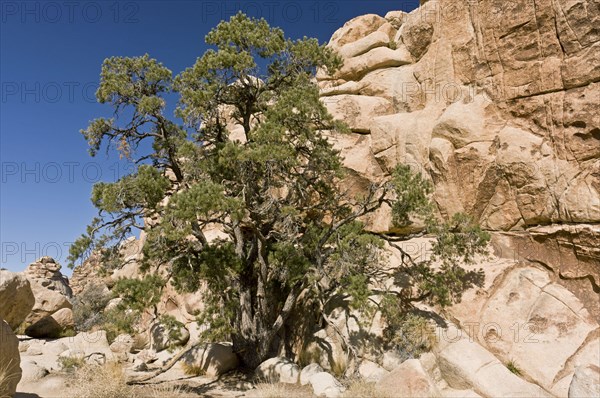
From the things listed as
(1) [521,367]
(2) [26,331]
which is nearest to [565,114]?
(1) [521,367]

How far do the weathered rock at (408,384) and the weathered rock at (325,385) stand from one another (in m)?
1.69

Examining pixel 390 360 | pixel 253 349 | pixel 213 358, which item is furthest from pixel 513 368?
pixel 213 358

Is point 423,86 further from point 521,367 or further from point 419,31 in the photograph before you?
point 521,367

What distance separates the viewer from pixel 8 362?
852 cm

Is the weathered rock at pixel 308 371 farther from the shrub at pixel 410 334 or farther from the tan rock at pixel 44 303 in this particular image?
the tan rock at pixel 44 303

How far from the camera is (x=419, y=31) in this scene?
835 inches

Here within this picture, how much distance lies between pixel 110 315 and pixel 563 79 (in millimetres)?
17310

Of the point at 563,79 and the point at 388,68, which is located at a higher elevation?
the point at 388,68

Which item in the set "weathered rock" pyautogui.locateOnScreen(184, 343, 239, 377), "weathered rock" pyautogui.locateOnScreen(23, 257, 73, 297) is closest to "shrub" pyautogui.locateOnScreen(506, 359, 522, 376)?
"weathered rock" pyautogui.locateOnScreen(184, 343, 239, 377)

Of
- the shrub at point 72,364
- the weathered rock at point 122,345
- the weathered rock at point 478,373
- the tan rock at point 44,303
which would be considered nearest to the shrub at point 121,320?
the shrub at point 72,364

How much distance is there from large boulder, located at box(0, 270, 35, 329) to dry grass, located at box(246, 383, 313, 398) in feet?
22.3

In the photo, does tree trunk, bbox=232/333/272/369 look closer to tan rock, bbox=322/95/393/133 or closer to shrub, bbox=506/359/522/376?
shrub, bbox=506/359/522/376

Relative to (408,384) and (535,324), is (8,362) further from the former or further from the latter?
(535,324)

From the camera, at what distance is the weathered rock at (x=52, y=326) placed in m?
21.7
